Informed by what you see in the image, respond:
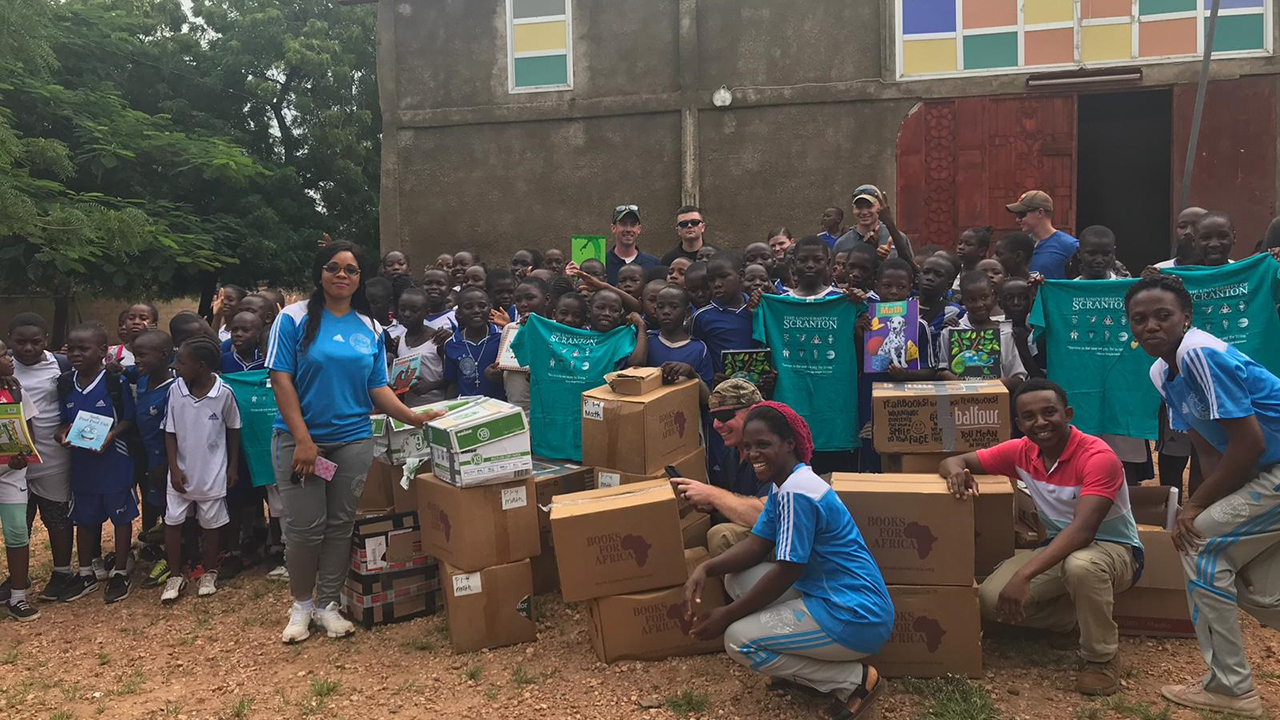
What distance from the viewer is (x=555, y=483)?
197 inches

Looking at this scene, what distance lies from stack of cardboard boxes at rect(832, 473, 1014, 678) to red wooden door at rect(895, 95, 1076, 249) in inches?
294

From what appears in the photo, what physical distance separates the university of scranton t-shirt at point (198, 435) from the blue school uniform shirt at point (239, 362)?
1.41 ft

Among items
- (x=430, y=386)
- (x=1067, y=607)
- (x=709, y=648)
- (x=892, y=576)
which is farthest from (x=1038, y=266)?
(x=430, y=386)

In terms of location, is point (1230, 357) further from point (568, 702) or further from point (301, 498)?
point (301, 498)

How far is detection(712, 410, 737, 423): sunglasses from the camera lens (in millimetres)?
4724

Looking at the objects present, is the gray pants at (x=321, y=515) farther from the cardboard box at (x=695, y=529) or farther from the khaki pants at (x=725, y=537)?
the khaki pants at (x=725, y=537)

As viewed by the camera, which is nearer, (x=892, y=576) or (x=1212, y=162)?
(x=892, y=576)

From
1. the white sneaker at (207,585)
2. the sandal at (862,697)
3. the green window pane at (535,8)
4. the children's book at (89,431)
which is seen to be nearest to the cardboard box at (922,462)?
the sandal at (862,697)

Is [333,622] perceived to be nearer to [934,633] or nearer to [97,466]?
[97,466]

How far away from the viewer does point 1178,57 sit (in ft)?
32.7

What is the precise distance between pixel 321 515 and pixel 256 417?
152 cm

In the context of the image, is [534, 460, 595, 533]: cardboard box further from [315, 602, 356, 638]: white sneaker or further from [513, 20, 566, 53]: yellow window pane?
[513, 20, 566, 53]: yellow window pane

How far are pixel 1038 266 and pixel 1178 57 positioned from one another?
5559 mm

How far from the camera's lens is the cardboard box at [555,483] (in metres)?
4.97
